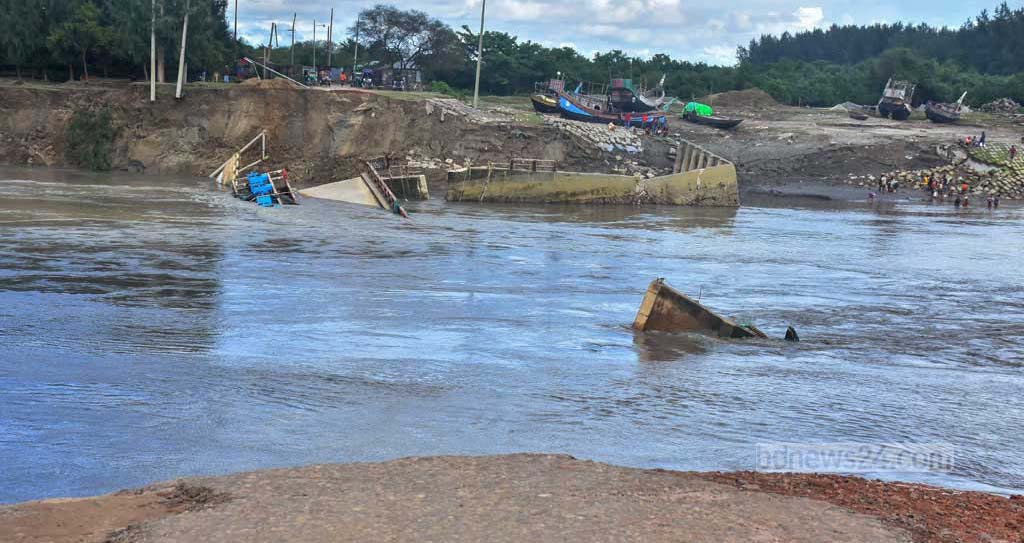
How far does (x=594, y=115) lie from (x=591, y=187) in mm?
16138

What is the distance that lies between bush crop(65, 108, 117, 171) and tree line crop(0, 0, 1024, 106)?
4.24m

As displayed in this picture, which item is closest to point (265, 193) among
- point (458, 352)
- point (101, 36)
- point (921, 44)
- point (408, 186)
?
point (408, 186)

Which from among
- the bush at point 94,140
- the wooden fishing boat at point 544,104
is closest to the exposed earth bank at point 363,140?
the bush at point 94,140

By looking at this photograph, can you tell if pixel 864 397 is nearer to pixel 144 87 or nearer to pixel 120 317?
pixel 120 317

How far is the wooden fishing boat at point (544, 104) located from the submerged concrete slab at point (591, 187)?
1695cm

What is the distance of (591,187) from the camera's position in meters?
43.4

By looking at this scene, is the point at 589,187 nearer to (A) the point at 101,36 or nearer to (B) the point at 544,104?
(B) the point at 544,104

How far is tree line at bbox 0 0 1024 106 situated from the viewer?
5588 cm

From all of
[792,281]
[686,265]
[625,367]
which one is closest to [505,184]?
[686,265]

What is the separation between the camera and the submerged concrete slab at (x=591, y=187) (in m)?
42.6

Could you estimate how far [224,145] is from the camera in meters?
51.6

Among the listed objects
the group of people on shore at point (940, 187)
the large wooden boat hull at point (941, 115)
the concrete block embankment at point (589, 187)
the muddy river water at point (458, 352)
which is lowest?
the muddy river water at point (458, 352)

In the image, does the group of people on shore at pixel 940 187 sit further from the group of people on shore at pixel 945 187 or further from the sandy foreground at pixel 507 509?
the sandy foreground at pixel 507 509

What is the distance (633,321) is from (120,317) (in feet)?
25.5
